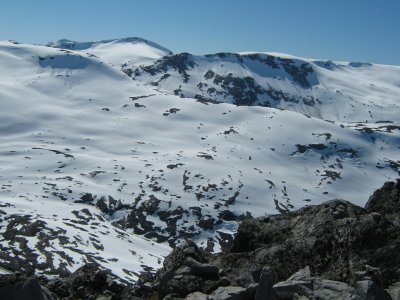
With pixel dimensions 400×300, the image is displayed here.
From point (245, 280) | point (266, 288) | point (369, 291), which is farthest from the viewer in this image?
point (245, 280)

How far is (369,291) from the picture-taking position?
469 inches

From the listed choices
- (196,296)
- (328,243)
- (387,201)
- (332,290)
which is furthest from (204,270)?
(387,201)

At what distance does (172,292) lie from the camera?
1546cm

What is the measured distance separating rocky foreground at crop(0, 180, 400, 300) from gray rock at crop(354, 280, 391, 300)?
2 centimetres

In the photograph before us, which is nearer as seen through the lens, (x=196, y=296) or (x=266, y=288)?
(x=266, y=288)

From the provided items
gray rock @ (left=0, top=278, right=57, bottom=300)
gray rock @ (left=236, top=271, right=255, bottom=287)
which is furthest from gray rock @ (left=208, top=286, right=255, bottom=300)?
gray rock @ (left=0, top=278, right=57, bottom=300)

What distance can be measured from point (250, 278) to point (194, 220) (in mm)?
135411

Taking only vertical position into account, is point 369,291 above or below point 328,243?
above

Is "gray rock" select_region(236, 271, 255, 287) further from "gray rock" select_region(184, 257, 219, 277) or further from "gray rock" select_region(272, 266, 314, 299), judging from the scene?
"gray rock" select_region(272, 266, 314, 299)

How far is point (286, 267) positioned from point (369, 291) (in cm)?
467

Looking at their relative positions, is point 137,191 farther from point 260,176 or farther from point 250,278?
point 250,278

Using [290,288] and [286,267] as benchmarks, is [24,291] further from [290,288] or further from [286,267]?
[286,267]

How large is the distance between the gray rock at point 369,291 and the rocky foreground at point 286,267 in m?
0.02

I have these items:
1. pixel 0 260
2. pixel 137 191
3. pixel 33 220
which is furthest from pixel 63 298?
pixel 137 191
